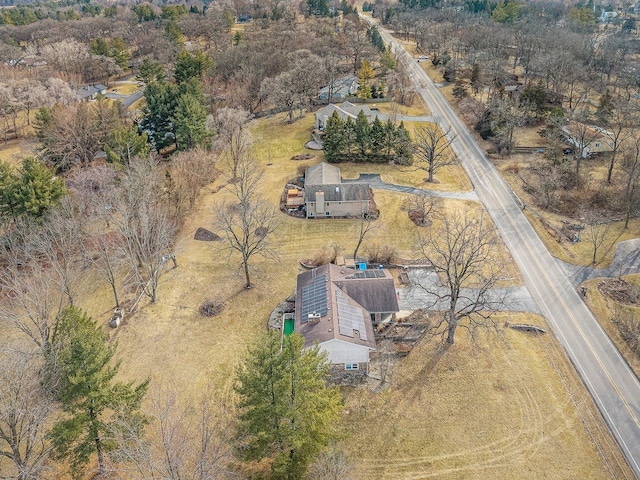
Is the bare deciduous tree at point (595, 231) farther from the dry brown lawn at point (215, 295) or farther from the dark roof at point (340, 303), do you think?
the dark roof at point (340, 303)

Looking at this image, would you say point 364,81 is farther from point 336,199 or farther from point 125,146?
point 125,146

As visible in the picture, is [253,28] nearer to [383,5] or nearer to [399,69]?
[399,69]

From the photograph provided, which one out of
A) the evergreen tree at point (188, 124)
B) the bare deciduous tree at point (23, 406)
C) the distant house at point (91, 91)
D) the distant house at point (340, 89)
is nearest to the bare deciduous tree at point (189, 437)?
the bare deciduous tree at point (23, 406)

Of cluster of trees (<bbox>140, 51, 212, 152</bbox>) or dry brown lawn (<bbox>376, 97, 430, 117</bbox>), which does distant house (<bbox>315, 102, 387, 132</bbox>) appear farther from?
cluster of trees (<bbox>140, 51, 212, 152</bbox>)

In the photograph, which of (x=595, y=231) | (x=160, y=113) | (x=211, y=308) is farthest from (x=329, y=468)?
(x=160, y=113)

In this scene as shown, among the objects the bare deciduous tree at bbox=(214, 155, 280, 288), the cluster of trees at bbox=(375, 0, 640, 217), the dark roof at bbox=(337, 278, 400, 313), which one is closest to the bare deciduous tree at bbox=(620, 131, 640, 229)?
the cluster of trees at bbox=(375, 0, 640, 217)

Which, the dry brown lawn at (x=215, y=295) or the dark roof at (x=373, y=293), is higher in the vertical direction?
the dark roof at (x=373, y=293)
